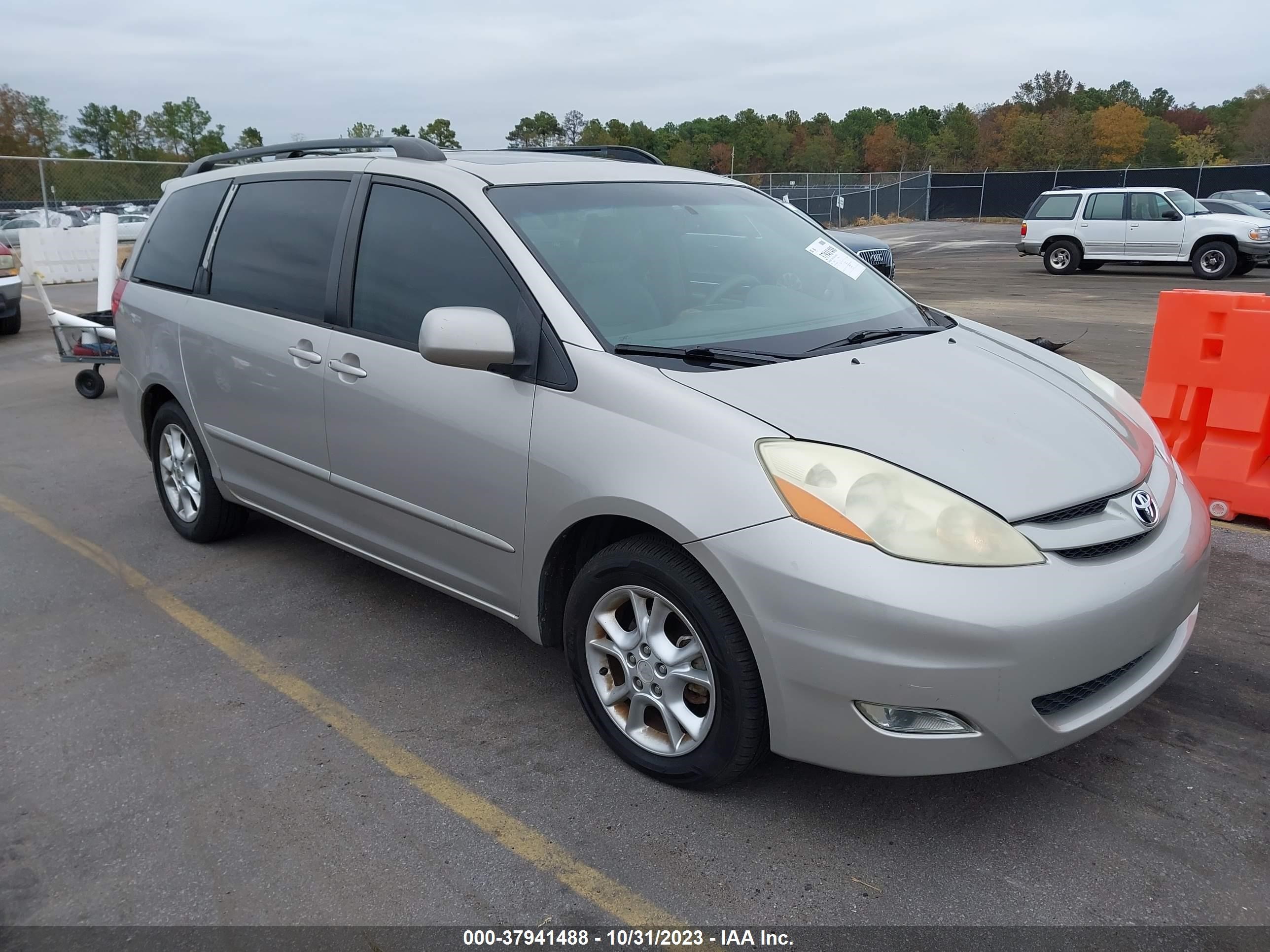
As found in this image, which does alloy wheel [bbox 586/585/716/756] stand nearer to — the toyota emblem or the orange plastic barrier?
the toyota emblem

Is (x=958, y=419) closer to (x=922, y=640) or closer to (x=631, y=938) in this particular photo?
(x=922, y=640)

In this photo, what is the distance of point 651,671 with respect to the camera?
9.31ft

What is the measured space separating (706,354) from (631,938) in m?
1.61

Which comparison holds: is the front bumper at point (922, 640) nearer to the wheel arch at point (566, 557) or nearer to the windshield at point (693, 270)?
the wheel arch at point (566, 557)

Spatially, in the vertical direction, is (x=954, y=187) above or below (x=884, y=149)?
below

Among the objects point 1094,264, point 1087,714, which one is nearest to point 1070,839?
point 1087,714

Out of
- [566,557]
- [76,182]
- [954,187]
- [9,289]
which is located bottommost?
[566,557]

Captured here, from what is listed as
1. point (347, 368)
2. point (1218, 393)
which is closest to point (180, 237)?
point (347, 368)

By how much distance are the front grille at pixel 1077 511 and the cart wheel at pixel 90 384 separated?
8705mm

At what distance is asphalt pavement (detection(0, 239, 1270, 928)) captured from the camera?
2490mm

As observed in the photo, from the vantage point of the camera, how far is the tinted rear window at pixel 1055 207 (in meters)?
20.4

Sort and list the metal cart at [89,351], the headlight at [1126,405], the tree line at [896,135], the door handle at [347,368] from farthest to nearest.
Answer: the tree line at [896,135], the metal cart at [89,351], the door handle at [347,368], the headlight at [1126,405]

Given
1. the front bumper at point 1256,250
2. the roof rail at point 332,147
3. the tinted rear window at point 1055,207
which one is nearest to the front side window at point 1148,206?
the tinted rear window at point 1055,207

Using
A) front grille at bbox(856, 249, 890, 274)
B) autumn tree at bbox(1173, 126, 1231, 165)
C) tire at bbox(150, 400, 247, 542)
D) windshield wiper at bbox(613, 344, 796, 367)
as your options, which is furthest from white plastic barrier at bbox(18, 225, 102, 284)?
autumn tree at bbox(1173, 126, 1231, 165)
